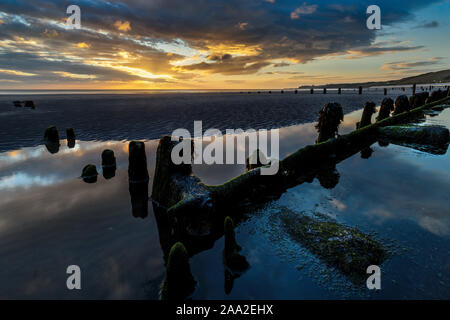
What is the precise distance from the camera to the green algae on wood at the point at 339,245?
288 inches

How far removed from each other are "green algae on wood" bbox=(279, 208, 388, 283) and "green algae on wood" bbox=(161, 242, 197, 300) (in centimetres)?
476

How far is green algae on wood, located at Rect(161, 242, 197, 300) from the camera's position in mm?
6074

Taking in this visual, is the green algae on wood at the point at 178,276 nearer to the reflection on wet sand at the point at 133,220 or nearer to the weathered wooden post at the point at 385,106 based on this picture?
the reflection on wet sand at the point at 133,220

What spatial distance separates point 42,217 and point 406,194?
2064 cm

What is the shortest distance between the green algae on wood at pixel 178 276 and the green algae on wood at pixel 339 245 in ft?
15.6

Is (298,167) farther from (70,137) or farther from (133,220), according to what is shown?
(70,137)

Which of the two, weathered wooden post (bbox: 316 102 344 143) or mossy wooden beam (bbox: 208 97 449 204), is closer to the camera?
mossy wooden beam (bbox: 208 97 449 204)

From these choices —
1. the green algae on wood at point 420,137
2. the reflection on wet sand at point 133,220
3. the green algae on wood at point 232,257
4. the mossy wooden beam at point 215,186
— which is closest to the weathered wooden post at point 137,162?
the reflection on wet sand at point 133,220

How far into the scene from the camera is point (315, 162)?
18.5 metres

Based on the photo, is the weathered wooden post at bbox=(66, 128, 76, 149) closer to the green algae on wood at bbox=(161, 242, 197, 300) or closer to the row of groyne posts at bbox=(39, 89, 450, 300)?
the row of groyne posts at bbox=(39, 89, 450, 300)

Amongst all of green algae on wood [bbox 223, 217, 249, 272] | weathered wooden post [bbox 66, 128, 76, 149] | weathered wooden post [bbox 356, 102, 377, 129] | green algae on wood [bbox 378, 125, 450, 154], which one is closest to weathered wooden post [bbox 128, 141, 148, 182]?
green algae on wood [bbox 223, 217, 249, 272]

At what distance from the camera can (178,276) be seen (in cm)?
628

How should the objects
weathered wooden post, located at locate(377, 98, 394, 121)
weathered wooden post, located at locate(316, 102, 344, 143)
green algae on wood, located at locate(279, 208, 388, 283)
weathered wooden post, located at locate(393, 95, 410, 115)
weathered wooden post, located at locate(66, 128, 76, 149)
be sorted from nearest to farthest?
green algae on wood, located at locate(279, 208, 388, 283)
weathered wooden post, located at locate(316, 102, 344, 143)
weathered wooden post, located at locate(66, 128, 76, 149)
weathered wooden post, located at locate(377, 98, 394, 121)
weathered wooden post, located at locate(393, 95, 410, 115)
